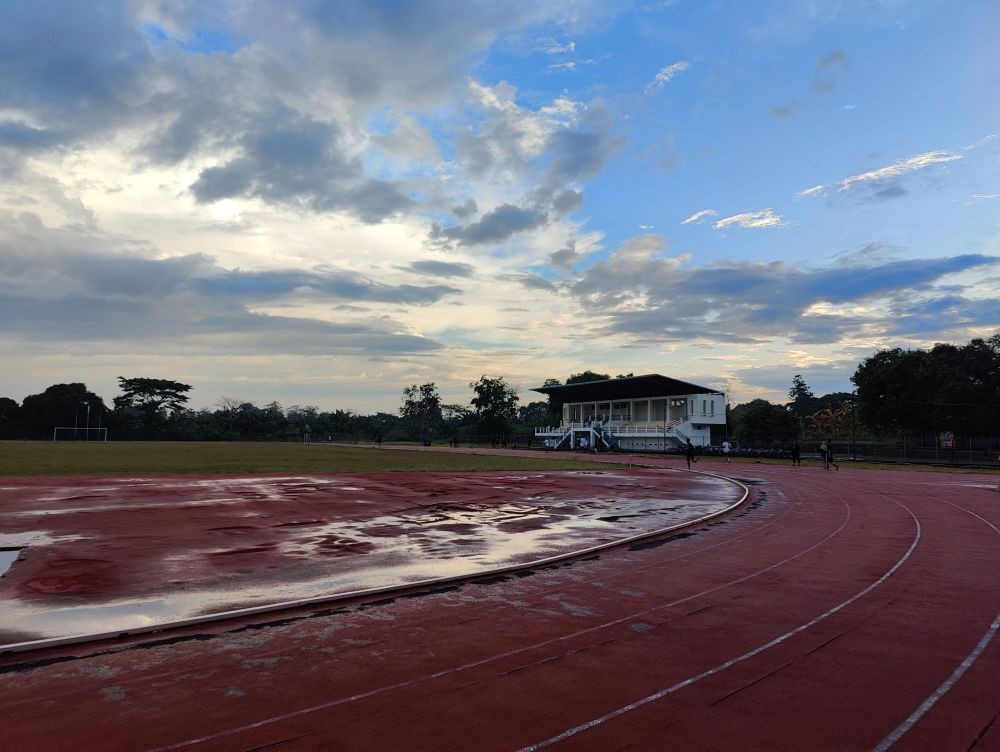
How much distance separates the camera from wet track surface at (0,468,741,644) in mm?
8016

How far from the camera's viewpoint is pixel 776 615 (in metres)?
7.58

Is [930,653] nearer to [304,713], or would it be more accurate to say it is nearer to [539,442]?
[304,713]

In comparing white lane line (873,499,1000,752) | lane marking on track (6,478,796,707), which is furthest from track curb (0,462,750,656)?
white lane line (873,499,1000,752)

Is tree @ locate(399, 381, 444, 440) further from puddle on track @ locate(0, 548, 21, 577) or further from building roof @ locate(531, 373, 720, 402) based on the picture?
puddle on track @ locate(0, 548, 21, 577)

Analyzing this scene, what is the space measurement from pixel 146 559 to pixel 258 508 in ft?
21.2

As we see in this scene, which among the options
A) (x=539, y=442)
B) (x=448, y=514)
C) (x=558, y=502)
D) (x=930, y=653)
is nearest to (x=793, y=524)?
(x=558, y=502)

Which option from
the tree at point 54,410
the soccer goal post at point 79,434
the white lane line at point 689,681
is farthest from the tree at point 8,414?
the white lane line at point 689,681

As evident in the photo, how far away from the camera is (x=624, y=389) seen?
266 ft

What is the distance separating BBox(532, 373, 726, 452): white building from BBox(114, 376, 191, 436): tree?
7094cm

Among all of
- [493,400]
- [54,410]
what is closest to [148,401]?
[54,410]

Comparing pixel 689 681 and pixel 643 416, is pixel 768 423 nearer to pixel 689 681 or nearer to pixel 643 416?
pixel 643 416

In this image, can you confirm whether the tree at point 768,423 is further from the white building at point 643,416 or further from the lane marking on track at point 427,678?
the lane marking on track at point 427,678

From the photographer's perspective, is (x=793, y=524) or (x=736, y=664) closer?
(x=736, y=664)

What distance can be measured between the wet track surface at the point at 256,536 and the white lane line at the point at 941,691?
6020mm
